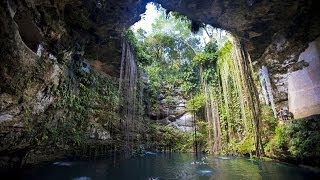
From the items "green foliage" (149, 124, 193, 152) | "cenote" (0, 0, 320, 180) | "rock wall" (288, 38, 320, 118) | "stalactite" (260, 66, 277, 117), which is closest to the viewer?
"cenote" (0, 0, 320, 180)

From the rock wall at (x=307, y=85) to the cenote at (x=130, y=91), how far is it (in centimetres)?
4

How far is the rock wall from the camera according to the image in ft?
28.0

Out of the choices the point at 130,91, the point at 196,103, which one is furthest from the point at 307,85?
the point at 196,103

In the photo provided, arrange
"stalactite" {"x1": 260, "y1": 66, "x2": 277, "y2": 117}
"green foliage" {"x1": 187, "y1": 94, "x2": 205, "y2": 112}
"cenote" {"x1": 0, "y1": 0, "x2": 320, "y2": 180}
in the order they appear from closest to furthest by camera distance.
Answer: "cenote" {"x1": 0, "y1": 0, "x2": 320, "y2": 180} < "stalactite" {"x1": 260, "y1": 66, "x2": 277, "y2": 117} < "green foliage" {"x1": 187, "y1": 94, "x2": 205, "y2": 112}

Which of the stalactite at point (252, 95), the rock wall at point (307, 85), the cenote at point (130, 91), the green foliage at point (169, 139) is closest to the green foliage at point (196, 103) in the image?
the cenote at point (130, 91)

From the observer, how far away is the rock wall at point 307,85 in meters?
8.52

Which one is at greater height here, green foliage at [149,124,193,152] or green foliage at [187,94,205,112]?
green foliage at [187,94,205,112]

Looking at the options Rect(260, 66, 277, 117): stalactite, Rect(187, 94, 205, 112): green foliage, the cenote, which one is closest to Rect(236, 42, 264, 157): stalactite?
the cenote

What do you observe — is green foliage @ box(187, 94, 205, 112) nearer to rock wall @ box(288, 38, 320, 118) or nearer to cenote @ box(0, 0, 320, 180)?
cenote @ box(0, 0, 320, 180)

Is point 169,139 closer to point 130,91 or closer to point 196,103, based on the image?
point 196,103

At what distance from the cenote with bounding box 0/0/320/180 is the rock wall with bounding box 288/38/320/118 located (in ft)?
0.12

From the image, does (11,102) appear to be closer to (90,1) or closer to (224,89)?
(90,1)

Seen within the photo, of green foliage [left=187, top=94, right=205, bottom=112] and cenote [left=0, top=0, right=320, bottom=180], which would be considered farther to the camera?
green foliage [left=187, top=94, right=205, bottom=112]

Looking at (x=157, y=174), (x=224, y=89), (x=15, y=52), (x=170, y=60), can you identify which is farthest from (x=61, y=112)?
(x=170, y=60)
